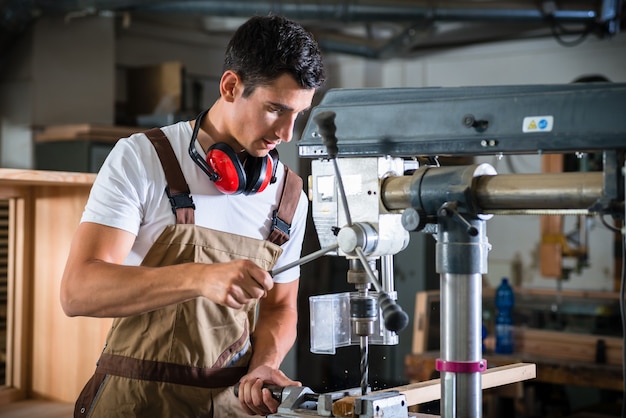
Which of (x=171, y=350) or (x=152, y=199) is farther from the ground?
(x=152, y=199)

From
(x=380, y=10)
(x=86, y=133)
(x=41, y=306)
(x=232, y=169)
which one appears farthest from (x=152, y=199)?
(x=380, y=10)

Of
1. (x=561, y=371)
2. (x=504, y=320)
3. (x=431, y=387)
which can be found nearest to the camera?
(x=431, y=387)

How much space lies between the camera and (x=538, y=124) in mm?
1075

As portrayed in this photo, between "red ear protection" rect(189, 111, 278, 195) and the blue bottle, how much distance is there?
228 cm

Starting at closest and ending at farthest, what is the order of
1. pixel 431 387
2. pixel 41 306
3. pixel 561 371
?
pixel 431 387 → pixel 41 306 → pixel 561 371

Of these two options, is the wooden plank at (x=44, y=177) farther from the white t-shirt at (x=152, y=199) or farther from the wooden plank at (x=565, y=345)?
the wooden plank at (x=565, y=345)

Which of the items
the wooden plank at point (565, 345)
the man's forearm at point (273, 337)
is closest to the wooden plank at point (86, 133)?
the wooden plank at point (565, 345)

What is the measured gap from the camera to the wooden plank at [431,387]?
4.16 feet

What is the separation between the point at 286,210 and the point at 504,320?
7.44 feet

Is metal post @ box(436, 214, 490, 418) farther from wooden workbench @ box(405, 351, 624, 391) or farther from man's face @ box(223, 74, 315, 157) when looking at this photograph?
wooden workbench @ box(405, 351, 624, 391)

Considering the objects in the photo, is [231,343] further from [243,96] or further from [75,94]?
[75,94]

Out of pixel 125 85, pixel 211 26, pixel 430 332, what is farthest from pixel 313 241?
pixel 211 26

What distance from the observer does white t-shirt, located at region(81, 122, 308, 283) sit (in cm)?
152

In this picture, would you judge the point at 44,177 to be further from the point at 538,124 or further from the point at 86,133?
the point at 86,133
